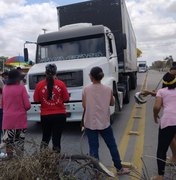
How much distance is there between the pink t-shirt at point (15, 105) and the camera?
5422 mm

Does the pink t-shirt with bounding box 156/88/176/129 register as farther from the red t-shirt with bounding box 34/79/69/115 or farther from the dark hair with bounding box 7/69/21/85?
the dark hair with bounding box 7/69/21/85

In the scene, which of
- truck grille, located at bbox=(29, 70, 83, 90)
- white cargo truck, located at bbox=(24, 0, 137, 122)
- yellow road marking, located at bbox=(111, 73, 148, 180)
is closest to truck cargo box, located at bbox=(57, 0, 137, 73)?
white cargo truck, located at bbox=(24, 0, 137, 122)

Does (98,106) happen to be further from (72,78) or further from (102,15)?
(102,15)

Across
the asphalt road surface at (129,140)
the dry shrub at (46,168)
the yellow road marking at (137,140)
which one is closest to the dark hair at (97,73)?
the asphalt road surface at (129,140)

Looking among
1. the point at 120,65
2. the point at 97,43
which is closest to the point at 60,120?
the point at 97,43

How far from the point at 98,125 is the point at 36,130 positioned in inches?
168

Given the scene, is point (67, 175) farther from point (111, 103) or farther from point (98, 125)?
point (111, 103)

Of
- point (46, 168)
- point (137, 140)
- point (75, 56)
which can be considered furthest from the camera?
point (75, 56)

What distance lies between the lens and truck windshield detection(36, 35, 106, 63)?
9281 mm

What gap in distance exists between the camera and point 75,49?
9445mm

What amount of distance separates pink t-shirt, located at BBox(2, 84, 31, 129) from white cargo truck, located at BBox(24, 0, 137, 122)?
2.53 meters

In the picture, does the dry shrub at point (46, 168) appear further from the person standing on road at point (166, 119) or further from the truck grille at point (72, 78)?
→ the truck grille at point (72, 78)

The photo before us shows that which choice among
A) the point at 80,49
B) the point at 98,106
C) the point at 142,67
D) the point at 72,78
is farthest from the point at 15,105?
the point at 142,67

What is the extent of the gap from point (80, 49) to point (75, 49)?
0.15m
